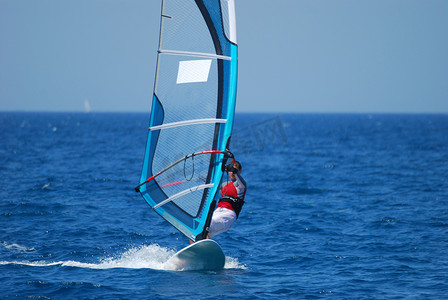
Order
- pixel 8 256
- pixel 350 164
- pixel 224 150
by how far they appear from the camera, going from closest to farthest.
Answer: pixel 224 150 → pixel 8 256 → pixel 350 164

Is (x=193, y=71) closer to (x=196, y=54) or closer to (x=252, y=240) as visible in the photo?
(x=196, y=54)

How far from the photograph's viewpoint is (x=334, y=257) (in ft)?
43.5

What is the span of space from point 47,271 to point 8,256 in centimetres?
179

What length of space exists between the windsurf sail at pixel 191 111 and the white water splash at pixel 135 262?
4.02ft

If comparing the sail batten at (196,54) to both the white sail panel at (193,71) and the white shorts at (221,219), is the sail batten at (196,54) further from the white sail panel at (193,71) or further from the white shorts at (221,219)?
the white shorts at (221,219)

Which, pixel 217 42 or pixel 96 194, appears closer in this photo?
pixel 217 42

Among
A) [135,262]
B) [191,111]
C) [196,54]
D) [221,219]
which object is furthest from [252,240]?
[196,54]

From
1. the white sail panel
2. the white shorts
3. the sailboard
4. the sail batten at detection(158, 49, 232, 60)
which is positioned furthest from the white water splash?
the sail batten at detection(158, 49, 232, 60)

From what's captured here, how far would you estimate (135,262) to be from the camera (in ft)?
41.0

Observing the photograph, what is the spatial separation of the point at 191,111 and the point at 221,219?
255 centimetres

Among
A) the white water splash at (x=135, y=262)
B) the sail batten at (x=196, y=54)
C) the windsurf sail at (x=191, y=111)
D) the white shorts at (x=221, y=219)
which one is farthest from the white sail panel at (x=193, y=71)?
the white water splash at (x=135, y=262)

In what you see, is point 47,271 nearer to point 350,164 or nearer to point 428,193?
point 428,193

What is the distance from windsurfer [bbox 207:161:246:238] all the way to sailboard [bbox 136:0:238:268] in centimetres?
36

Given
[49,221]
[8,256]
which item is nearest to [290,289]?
[8,256]
